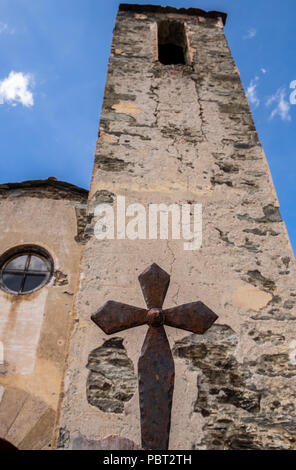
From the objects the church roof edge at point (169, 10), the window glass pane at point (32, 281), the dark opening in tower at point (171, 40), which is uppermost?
the church roof edge at point (169, 10)

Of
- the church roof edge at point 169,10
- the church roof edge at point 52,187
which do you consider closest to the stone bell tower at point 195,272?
the church roof edge at point 52,187

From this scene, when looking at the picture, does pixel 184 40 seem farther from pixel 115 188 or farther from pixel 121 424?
pixel 121 424

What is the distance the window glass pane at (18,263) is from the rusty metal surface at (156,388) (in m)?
2.51

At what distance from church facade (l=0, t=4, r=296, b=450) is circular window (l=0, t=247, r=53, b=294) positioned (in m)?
0.01

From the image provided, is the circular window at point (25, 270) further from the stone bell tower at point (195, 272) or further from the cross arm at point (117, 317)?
the cross arm at point (117, 317)

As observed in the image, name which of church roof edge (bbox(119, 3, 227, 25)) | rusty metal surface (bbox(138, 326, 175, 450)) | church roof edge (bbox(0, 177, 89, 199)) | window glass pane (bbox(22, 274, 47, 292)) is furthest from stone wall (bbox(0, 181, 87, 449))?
church roof edge (bbox(119, 3, 227, 25))

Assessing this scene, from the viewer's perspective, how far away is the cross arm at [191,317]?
2395 mm

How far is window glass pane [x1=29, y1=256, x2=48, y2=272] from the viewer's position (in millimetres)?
4234

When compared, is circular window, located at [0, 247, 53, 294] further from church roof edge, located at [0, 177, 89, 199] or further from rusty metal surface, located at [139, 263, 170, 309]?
rusty metal surface, located at [139, 263, 170, 309]

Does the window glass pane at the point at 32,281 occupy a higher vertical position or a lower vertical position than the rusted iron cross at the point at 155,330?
higher

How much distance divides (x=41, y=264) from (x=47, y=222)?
62cm

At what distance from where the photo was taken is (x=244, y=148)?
11.8 ft
